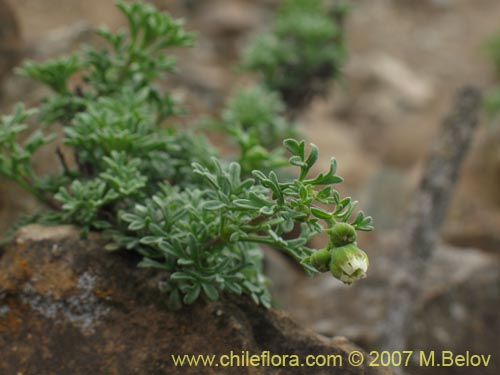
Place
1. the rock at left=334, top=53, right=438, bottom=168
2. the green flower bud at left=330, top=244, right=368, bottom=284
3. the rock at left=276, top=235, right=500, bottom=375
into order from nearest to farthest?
the green flower bud at left=330, top=244, right=368, bottom=284, the rock at left=276, top=235, right=500, bottom=375, the rock at left=334, top=53, right=438, bottom=168

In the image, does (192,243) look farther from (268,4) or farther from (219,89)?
(268,4)

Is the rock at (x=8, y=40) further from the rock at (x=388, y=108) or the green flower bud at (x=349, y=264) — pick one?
the rock at (x=388, y=108)

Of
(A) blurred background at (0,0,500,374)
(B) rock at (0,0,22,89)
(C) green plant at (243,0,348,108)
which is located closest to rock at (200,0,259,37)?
(A) blurred background at (0,0,500,374)

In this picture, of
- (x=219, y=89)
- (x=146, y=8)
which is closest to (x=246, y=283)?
(x=146, y=8)

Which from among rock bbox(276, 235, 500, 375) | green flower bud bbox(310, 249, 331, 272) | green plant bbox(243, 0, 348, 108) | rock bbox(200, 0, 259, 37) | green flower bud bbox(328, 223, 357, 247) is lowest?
rock bbox(276, 235, 500, 375)

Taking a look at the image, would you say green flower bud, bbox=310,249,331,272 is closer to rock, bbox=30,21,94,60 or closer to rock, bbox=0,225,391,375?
rock, bbox=0,225,391,375

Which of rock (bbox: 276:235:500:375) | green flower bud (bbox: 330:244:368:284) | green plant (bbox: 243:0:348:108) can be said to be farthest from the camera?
green plant (bbox: 243:0:348:108)

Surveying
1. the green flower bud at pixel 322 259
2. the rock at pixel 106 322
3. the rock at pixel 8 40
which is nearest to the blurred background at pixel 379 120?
the rock at pixel 8 40
